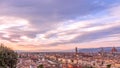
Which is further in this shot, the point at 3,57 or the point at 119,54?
the point at 119,54

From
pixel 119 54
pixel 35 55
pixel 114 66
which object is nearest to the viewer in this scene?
pixel 114 66

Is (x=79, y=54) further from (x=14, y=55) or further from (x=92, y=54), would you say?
(x=14, y=55)

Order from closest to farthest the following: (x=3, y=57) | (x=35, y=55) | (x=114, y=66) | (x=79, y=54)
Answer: (x=3, y=57) < (x=114, y=66) < (x=35, y=55) < (x=79, y=54)

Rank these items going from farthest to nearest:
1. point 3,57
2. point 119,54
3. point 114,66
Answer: point 119,54, point 114,66, point 3,57

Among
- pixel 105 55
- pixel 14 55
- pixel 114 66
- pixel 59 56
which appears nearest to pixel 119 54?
pixel 105 55

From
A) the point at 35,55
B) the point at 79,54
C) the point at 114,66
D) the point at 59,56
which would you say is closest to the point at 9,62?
the point at 114,66

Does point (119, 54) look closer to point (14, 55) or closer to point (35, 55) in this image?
point (35, 55)
